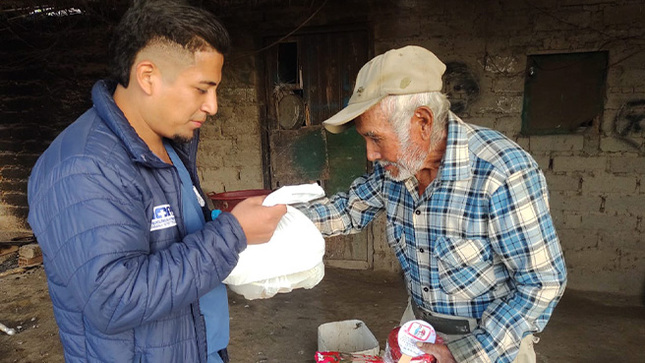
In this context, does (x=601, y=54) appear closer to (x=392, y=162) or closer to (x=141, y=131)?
(x=392, y=162)

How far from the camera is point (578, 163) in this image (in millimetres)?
4164

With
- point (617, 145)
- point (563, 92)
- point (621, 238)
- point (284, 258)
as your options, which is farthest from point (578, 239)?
point (284, 258)

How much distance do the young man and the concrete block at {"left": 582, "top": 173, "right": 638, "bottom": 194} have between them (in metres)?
4.09

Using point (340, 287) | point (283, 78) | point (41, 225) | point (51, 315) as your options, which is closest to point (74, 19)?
point (283, 78)

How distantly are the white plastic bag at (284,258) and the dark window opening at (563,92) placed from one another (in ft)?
11.9

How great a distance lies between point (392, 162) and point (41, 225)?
45.9 inches

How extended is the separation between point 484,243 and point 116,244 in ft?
3.94

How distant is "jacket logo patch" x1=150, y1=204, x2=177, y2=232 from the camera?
1174mm

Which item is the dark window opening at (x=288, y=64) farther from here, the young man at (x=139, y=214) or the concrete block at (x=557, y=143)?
the young man at (x=139, y=214)

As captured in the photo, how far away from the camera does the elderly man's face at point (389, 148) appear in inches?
59.6

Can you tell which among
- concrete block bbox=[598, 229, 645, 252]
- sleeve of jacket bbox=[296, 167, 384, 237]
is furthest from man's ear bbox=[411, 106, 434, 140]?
concrete block bbox=[598, 229, 645, 252]

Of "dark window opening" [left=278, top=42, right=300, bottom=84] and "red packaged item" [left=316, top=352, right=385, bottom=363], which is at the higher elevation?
"dark window opening" [left=278, top=42, right=300, bottom=84]

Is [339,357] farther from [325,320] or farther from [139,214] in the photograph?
[325,320]

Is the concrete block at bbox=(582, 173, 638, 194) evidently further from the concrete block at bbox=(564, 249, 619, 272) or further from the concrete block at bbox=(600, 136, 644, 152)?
the concrete block at bbox=(564, 249, 619, 272)
